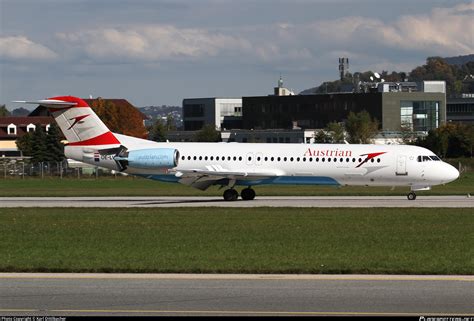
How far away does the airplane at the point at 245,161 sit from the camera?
44.4m

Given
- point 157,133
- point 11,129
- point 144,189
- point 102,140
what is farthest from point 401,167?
point 11,129

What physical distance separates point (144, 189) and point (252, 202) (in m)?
17.1

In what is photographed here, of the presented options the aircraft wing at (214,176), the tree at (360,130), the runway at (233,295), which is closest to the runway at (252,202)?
the aircraft wing at (214,176)

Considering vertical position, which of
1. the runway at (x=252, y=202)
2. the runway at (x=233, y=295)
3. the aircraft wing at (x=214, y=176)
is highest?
the aircraft wing at (x=214, y=176)

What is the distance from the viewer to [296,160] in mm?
45000

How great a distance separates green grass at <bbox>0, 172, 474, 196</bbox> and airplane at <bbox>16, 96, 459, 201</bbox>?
6.65m

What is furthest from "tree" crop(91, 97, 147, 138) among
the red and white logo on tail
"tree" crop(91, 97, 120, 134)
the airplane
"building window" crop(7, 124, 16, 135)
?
the airplane

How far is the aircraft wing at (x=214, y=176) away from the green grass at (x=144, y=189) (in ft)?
23.8

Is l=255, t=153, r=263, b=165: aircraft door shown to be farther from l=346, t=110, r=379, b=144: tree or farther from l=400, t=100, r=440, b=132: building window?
l=400, t=100, r=440, b=132: building window

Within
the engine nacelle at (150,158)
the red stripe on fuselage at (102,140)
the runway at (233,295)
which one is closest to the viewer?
the runway at (233,295)

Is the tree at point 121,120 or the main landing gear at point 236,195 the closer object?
the main landing gear at point 236,195

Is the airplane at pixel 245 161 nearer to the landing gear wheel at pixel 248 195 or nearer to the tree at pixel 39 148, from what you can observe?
the landing gear wheel at pixel 248 195

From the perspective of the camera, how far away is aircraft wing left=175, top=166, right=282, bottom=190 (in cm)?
4422

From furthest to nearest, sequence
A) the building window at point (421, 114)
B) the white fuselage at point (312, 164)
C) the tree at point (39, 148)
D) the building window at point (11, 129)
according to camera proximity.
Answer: the building window at point (11, 129) < the building window at point (421, 114) < the tree at point (39, 148) < the white fuselage at point (312, 164)
